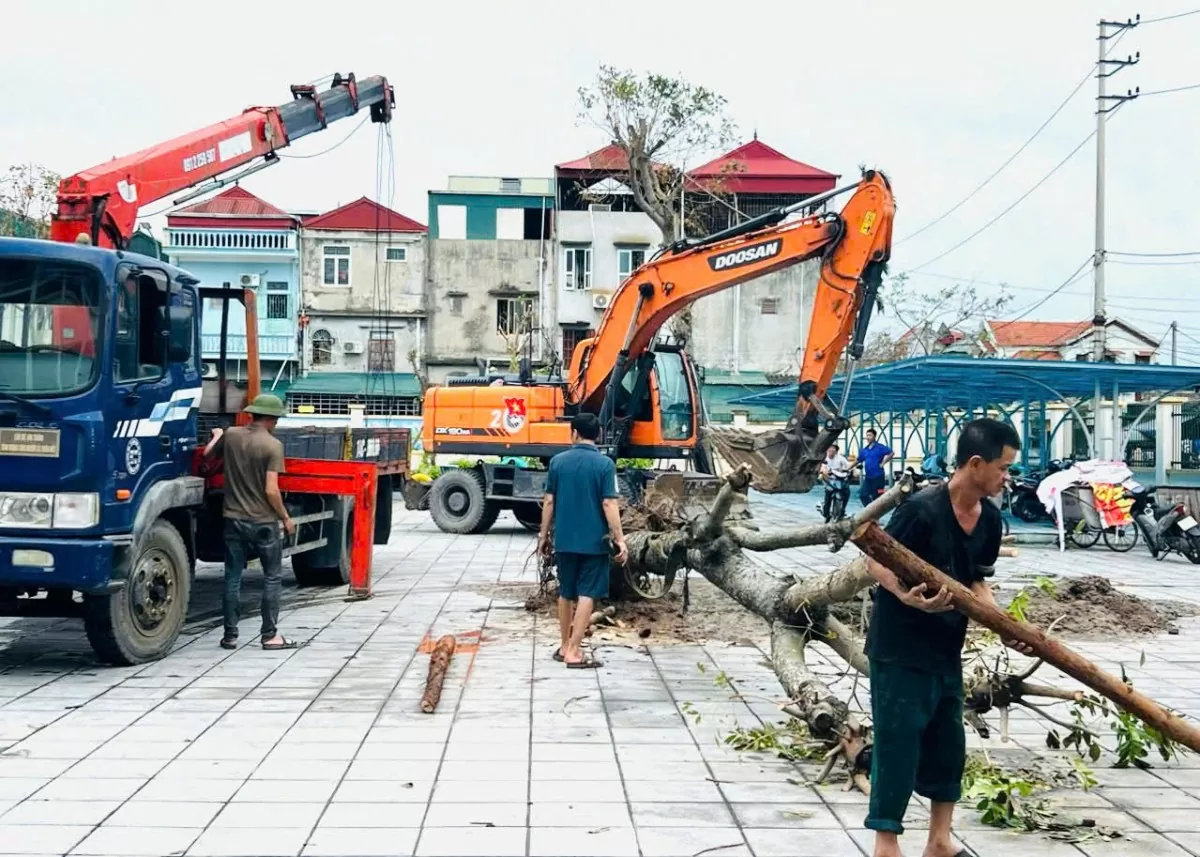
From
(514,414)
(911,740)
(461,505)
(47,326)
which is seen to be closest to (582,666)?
(47,326)

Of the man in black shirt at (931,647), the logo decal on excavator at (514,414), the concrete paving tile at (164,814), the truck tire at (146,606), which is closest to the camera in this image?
the man in black shirt at (931,647)

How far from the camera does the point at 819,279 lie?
45.9 ft

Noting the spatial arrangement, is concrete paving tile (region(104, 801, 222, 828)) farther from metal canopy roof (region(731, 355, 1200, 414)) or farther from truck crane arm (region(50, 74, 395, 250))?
metal canopy roof (region(731, 355, 1200, 414))

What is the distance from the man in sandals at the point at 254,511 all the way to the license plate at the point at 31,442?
4.94ft

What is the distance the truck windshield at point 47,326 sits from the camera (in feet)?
25.5

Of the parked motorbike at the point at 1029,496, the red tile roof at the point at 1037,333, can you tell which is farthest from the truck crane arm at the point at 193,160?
the red tile roof at the point at 1037,333

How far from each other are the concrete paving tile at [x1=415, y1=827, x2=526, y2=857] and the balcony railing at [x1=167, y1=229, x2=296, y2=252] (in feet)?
133

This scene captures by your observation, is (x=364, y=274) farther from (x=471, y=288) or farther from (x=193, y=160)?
(x=193, y=160)

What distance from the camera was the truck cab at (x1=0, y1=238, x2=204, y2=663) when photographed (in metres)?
7.61

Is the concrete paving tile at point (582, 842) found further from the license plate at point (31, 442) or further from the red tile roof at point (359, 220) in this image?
the red tile roof at point (359, 220)

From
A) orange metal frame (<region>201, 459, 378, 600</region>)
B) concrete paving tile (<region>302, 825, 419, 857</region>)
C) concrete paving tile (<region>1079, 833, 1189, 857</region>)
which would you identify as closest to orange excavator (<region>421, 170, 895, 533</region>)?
orange metal frame (<region>201, 459, 378, 600</region>)

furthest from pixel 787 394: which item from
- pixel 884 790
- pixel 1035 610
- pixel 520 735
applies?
pixel 884 790

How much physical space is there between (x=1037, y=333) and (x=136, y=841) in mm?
56613

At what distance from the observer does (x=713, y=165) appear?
4550 cm
